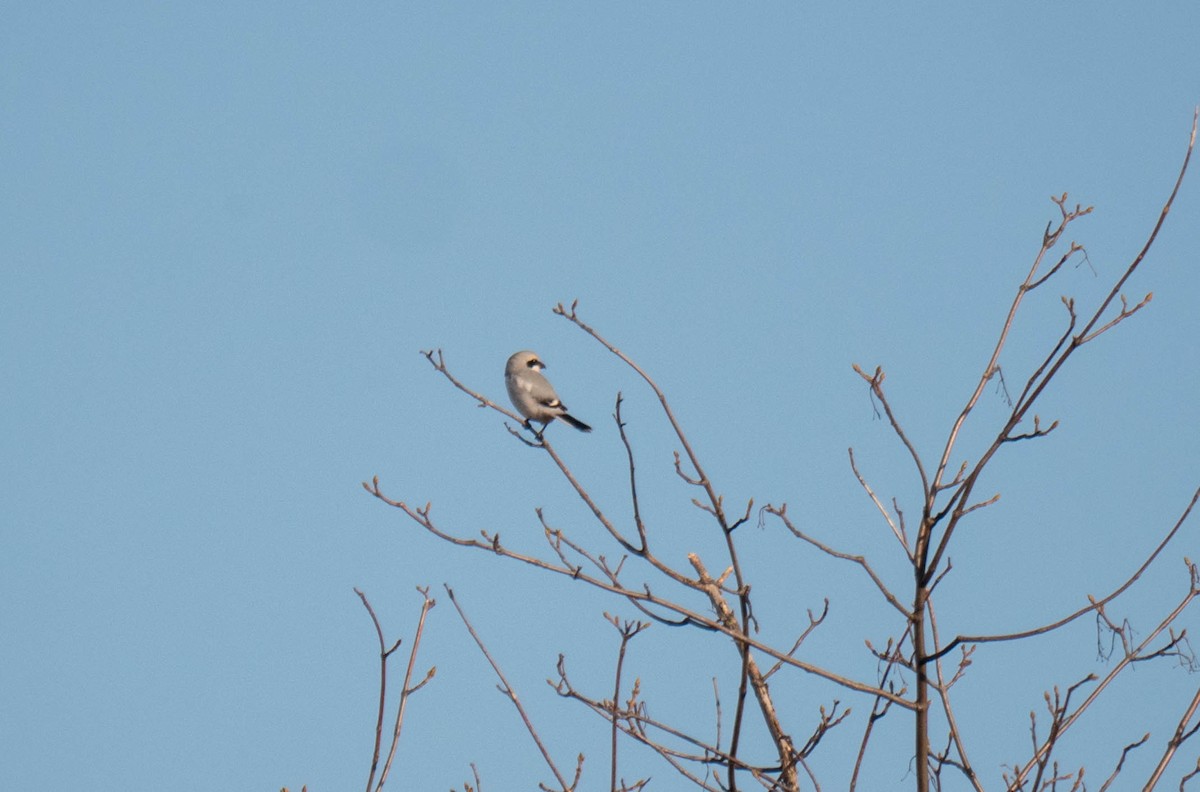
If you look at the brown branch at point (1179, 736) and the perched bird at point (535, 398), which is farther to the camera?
the perched bird at point (535, 398)

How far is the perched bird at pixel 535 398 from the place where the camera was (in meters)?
8.92

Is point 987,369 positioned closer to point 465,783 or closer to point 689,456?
point 689,456

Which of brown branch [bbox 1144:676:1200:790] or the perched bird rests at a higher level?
the perched bird

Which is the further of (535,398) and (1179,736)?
(535,398)

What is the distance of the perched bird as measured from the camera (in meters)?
8.92

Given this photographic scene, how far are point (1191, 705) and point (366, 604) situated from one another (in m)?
1.77

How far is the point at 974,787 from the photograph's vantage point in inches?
104

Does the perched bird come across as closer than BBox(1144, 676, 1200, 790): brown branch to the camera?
No

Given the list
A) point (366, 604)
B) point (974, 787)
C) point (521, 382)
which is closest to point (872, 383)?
point (974, 787)

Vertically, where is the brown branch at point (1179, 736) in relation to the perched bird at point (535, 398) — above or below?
below

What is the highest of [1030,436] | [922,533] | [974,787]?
[1030,436]

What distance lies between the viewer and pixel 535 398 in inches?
352

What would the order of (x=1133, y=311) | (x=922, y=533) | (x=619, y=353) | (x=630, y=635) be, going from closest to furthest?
(x=922, y=533) < (x=1133, y=311) < (x=619, y=353) < (x=630, y=635)

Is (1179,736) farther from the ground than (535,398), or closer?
closer
